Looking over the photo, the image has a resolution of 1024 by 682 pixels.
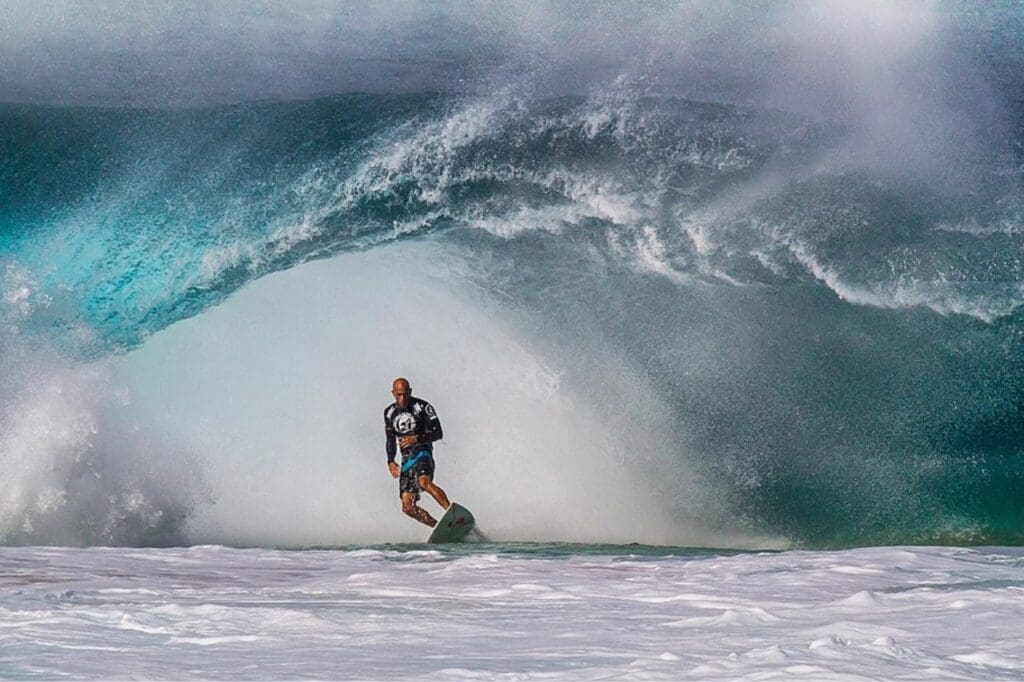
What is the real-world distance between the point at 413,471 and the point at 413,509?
1.31 ft

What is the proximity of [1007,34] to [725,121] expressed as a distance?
14.1 ft

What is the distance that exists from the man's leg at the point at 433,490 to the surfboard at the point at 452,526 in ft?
0.82

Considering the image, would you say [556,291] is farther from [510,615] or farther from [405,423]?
[510,615]

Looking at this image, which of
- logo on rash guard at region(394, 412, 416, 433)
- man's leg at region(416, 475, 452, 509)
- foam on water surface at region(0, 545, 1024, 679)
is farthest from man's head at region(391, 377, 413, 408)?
foam on water surface at region(0, 545, 1024, 679)

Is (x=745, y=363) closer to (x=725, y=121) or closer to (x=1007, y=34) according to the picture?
(x=725, y=121)

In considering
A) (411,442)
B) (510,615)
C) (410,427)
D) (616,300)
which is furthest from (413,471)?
(510,615)

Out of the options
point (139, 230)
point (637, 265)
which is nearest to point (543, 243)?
point (637, 265)

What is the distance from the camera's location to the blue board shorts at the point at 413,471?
13.6m

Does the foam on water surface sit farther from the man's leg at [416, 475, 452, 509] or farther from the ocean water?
the ocean water

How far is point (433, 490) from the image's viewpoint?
1348 cm

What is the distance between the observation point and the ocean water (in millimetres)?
14945

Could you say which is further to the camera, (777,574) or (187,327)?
(187,327)

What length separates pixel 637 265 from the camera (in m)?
16.0

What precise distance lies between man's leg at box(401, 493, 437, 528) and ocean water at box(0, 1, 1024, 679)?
2.58 ft
